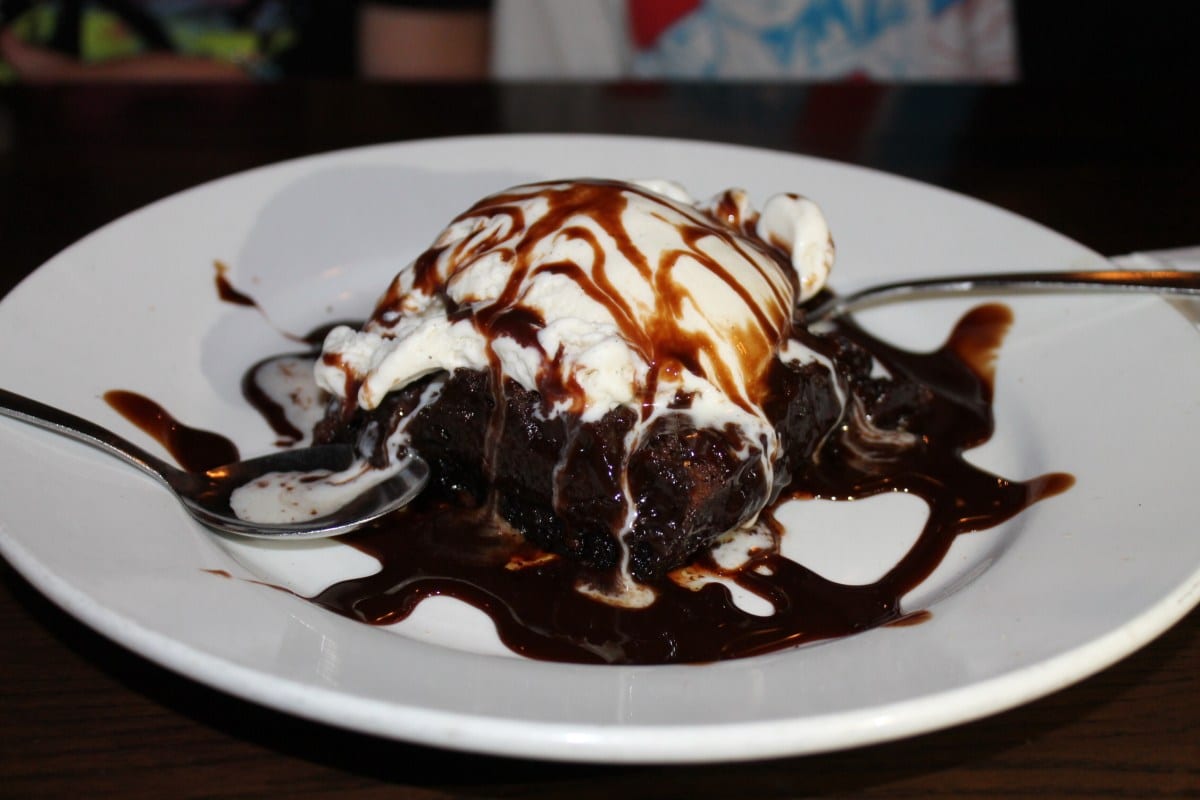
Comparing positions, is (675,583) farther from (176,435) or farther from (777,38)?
(777,38)

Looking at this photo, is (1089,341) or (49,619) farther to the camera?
(1089,341)

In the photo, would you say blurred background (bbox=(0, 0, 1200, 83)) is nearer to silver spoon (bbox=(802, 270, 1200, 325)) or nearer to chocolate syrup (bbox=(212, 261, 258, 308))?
chocolate syrup (bbox=(212, 261, 258, 308))

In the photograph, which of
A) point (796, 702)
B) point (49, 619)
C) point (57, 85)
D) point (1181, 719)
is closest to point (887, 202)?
point (1181, 719)

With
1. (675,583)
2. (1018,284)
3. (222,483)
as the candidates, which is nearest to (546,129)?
(1018,284)

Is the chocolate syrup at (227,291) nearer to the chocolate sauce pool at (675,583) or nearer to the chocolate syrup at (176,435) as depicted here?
the chocolate sauce pool at (675,583)

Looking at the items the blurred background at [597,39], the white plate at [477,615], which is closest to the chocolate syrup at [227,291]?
the white plate at [477,615]

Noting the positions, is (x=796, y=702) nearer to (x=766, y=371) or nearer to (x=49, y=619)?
(x=766, y=371)
